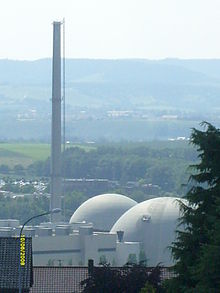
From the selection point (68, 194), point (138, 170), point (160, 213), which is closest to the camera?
point (160, 213)

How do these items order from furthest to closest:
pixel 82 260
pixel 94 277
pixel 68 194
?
1. pixel 68 194
2. pixel 82 260
3. pixel 94 277

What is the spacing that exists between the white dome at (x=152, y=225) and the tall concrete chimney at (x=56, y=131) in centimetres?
1036

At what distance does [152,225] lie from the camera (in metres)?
88.6

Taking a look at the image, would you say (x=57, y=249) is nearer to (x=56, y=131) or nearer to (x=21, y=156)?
(x=56, y=131)

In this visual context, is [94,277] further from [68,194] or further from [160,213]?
[68,194]

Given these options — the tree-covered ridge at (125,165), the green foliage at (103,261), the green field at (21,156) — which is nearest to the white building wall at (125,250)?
the green foliage at (103,261)

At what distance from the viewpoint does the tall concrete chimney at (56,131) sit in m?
100

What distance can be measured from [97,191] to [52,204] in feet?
143

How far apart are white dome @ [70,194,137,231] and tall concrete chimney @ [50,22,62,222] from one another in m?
2.07

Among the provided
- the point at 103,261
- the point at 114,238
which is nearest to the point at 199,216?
the point at 103,261

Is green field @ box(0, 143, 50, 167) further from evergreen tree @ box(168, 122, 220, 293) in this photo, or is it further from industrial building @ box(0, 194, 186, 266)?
evergreen tree @ box(168, 122, 220, 293)

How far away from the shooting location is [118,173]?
537ft

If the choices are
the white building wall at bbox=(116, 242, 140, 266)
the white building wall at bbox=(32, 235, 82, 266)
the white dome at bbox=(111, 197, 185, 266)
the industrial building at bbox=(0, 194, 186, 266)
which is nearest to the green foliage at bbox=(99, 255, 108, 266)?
the industrial building at bbox=(0, 194, 186, 266)

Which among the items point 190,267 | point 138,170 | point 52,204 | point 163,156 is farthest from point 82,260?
point 163,156
